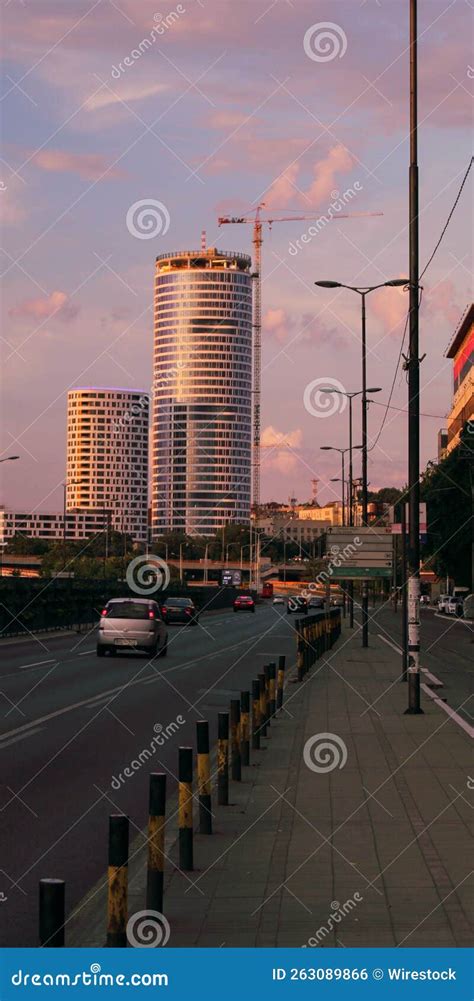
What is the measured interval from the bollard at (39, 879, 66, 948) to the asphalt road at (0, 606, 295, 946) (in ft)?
6.25

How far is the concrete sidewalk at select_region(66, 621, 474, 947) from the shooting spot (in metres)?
7.37

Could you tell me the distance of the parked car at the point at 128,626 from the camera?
1405 inches

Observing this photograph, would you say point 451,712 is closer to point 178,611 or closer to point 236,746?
point 236,746

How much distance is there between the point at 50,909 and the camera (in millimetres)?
5258

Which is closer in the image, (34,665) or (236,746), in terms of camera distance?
(236,746)

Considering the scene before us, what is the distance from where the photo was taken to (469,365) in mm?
134500

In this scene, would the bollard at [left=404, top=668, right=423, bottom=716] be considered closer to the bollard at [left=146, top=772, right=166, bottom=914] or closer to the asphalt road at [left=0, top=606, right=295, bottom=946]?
the asphalt road at [left=0, top=606, right=295, bottom=946]

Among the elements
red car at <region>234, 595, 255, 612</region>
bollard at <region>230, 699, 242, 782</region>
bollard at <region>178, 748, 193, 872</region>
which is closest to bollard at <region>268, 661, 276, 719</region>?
bollard at <region>230, 699, 242, 782</region>

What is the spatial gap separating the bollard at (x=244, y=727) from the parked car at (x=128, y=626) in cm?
2087

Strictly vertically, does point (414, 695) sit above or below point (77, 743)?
above

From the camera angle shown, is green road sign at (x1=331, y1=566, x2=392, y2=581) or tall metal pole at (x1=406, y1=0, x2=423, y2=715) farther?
green road sign at (x1=331, y1=566, x2=392, y2=581)

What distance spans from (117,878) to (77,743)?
10.4 m

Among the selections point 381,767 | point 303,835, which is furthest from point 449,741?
point 303,835

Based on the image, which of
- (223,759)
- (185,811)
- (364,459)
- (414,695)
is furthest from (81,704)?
(364,459)
